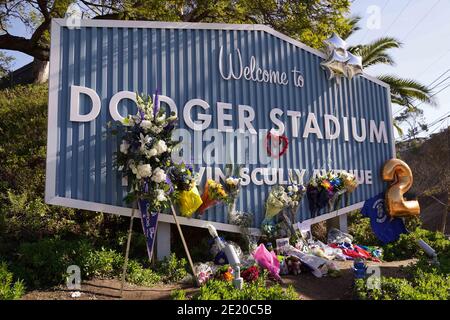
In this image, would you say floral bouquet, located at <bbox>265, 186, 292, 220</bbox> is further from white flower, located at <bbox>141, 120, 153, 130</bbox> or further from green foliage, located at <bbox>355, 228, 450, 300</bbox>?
white flower, located at <bbox>141, 120, 153, 130</bbox>

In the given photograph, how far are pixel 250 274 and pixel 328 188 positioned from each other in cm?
320

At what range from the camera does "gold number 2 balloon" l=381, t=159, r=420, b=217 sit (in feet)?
30.2

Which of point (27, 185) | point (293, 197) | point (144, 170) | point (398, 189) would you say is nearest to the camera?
point (144, 170)

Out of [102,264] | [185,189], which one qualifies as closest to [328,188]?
[185,189]

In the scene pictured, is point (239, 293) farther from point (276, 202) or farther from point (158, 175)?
point (276, 202)

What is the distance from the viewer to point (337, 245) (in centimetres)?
842

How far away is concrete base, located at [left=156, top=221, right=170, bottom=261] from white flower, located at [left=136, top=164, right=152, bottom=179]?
1.48 meters

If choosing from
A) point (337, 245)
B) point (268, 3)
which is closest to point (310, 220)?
point (337, 245)

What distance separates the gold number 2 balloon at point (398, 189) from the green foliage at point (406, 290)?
377cm

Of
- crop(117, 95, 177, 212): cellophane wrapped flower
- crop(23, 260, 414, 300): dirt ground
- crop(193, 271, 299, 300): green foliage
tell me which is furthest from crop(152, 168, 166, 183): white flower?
crop(193, 271, 299, 300): green foliage

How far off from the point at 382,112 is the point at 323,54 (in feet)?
7.18

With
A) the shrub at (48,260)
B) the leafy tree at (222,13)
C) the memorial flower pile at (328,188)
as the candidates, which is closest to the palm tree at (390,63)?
the leafy tree at (222,13)

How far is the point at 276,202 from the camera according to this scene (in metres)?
7.75

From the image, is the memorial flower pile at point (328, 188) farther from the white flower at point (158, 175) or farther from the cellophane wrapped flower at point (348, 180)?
the white flower at point (158, 175)
